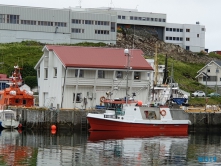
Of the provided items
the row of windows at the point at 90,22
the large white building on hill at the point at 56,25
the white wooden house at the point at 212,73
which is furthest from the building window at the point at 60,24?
the white wooden house at the point at 212,73

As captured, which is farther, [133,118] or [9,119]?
[133,118]

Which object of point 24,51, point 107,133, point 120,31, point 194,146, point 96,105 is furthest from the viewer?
point 120,31

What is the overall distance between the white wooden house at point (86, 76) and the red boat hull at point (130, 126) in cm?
387

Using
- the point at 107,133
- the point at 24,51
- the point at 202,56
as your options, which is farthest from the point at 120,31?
the point at 107,133

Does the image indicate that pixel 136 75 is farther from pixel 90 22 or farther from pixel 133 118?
pixel 90 22

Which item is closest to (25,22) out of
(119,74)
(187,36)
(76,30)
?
(76,30)

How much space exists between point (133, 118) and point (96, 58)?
7.56 m

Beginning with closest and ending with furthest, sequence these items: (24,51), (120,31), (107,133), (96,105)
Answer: (107,133) → (96,105) → (24,51) → (120,31)

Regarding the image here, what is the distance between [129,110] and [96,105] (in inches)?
159

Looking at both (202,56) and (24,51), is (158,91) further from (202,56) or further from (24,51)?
(202,56)

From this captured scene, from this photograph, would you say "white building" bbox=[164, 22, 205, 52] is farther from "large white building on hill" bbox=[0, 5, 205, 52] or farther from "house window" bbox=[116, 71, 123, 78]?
"house window" bbox=[116, 71, 123, 78]

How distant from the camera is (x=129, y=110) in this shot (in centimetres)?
5550

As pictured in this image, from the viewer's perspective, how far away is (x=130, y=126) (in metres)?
55.4

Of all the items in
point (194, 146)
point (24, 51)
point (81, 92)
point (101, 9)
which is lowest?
point (194, 146)
